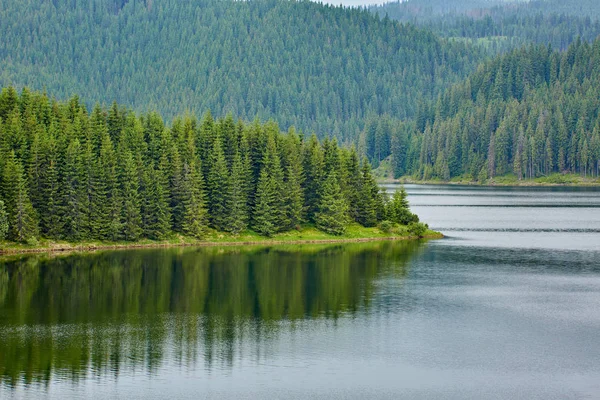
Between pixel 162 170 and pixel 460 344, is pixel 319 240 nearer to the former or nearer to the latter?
pixel 162 170

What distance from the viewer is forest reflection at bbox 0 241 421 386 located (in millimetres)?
62969

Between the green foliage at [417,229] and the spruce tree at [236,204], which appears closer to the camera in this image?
the spruce tree at [236,204]

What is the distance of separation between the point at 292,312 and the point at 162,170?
5716cm

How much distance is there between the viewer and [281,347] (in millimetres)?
65688

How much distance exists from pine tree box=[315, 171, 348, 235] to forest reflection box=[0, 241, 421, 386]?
962cm

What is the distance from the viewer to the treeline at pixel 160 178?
119562 millimetres

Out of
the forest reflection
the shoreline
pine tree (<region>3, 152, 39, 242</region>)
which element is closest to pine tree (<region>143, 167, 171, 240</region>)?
the shoreline

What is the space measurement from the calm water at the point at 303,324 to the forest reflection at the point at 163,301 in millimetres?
225

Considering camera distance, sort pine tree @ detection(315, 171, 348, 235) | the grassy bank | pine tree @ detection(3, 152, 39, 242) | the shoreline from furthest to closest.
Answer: pine tree @ detection(315, 171, 348, 235) < the grassy bank < the shoreline < pine tree @ detection(3, 152, 39, 242)

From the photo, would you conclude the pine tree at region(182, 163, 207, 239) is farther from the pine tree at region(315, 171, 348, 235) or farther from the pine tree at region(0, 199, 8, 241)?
the pine tree at region(0, 199, 8, 241)

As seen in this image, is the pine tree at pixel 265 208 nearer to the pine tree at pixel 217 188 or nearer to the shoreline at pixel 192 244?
the shoreline at pixel 192 244

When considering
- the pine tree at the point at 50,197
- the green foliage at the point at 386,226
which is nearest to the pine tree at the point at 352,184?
the green foliage at the point at 386,226

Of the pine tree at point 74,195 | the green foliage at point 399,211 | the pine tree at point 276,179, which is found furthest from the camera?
the green foliage at point 399,211

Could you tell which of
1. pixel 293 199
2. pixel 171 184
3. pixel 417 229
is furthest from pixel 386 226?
pixel 171 184
